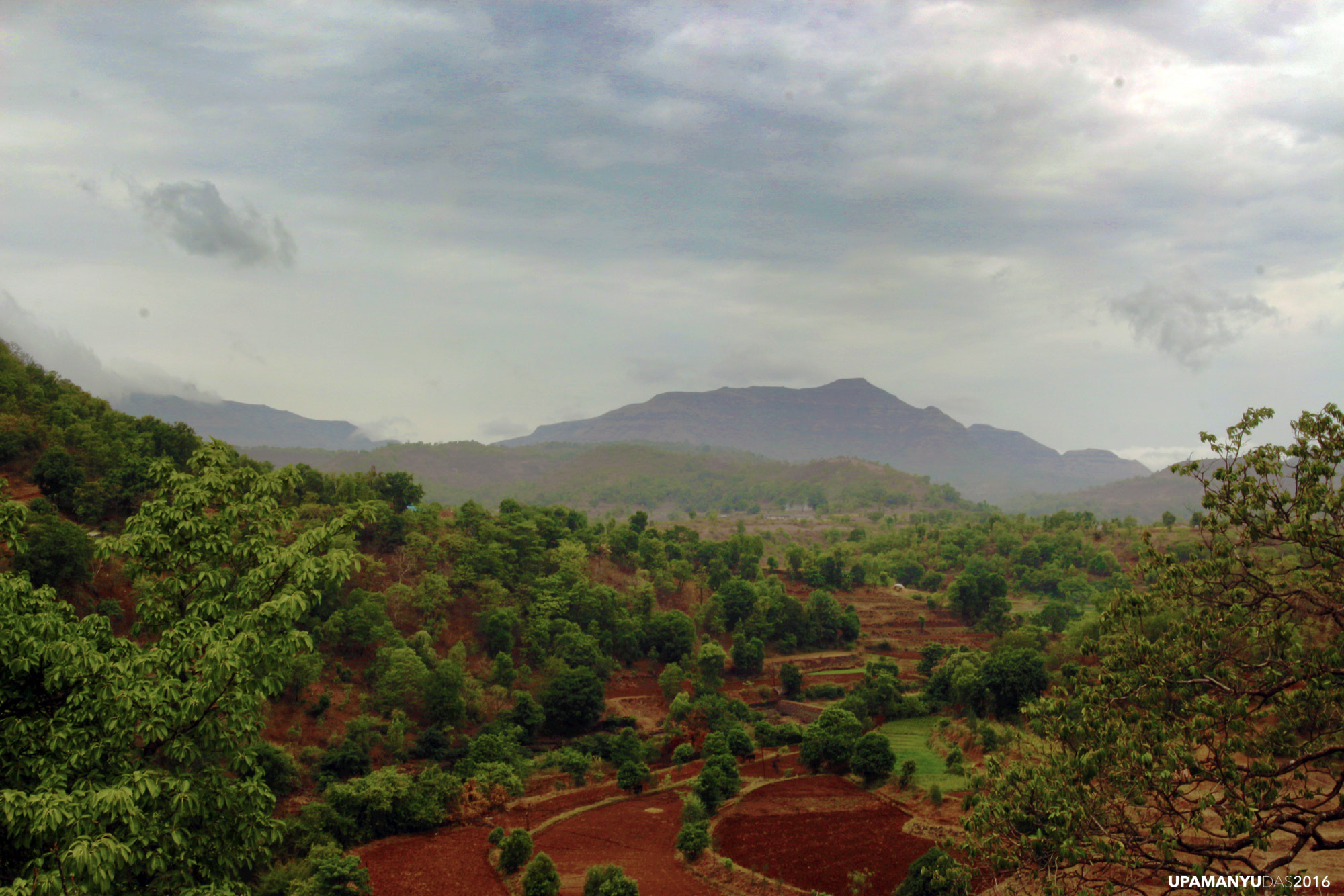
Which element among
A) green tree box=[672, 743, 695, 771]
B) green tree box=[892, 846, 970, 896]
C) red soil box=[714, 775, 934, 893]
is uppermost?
green tree box=[892, 846, 970, 896]

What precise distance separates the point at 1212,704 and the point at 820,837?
62.8 ft

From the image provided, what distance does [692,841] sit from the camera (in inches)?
931

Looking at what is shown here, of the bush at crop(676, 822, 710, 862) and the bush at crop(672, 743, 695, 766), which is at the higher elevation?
the bush at crop(676, 822, 710, 862)

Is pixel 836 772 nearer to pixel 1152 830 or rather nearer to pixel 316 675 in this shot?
pixel 316 675

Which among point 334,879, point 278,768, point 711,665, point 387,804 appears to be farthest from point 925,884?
point 711,665

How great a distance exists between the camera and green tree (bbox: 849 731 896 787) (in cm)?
Result: 2988

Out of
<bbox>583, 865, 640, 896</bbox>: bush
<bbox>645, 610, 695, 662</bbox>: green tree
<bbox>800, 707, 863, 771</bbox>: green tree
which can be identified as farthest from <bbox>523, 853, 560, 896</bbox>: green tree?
<bbox>645, 610, 695, 662</bbox>: green tree

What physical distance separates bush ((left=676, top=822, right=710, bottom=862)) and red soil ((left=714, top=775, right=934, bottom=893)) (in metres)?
0.75

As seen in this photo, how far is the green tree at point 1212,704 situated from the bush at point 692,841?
16293mm

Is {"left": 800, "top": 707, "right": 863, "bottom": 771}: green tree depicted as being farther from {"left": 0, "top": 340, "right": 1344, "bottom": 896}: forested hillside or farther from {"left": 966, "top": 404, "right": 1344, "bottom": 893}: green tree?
{"left": 966, "top": 404, "right": 1344, "bottom": 893}: green tree

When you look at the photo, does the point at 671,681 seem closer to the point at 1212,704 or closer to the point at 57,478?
the point at 57,478

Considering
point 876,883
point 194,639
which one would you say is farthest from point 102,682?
point 876,883

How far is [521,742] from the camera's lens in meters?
34.1

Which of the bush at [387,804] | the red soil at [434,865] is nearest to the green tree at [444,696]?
the bush at [387,804]
